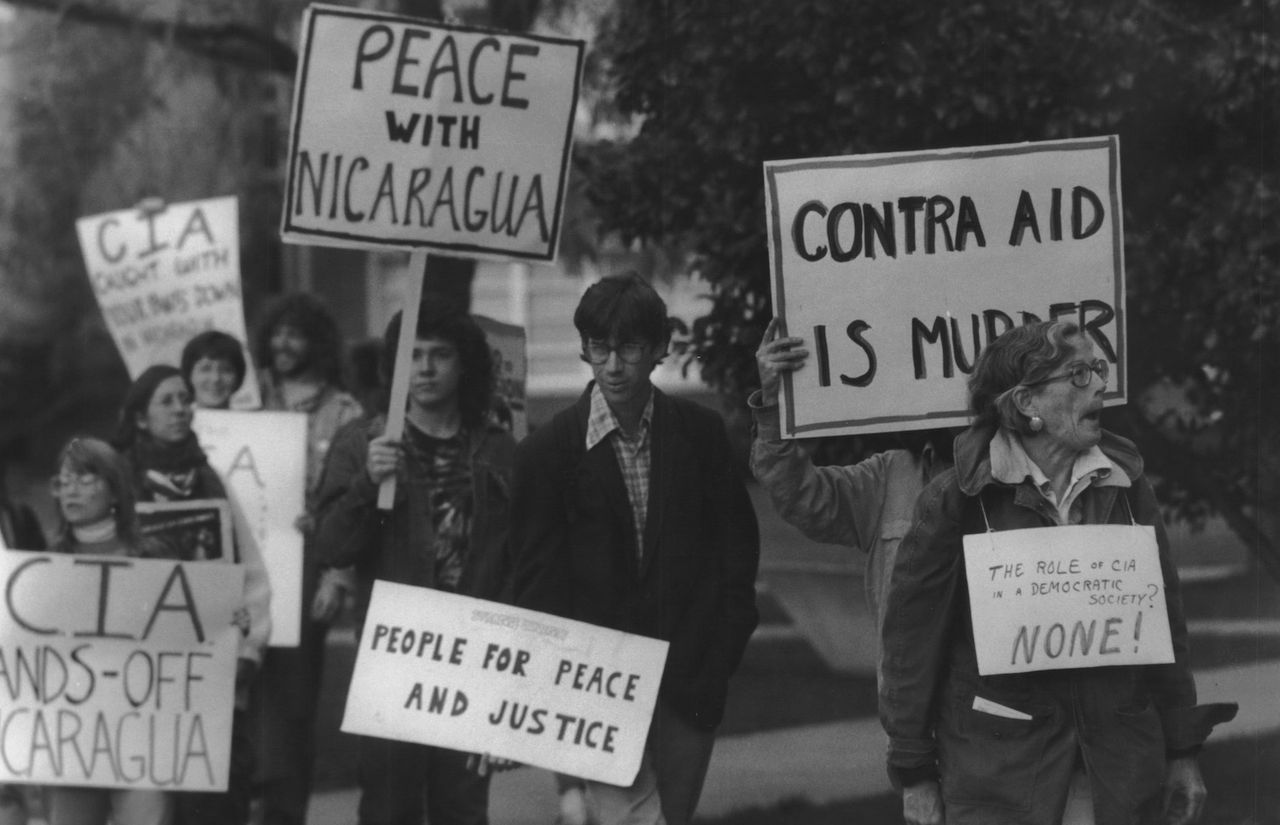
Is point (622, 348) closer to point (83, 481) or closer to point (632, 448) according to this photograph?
point (632, 448)

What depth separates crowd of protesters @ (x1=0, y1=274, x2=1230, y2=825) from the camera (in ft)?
13.9

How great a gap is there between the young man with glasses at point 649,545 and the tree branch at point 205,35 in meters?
5.17

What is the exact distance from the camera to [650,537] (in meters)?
5.06

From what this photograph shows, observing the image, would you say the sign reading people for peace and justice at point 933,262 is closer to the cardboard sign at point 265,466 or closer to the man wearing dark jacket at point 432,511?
the man wearing dark jacket at point 432,511

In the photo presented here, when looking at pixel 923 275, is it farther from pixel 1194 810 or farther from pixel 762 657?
pixel 762 657

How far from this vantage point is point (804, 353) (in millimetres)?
4801

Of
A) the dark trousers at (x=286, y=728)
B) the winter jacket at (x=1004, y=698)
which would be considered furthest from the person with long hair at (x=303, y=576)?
the winter jacket at (x=1004, y=698)

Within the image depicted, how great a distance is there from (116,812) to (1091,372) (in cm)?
323

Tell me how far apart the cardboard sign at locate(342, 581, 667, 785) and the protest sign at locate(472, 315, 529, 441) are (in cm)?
109

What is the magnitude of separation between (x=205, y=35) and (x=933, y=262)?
19.5ft

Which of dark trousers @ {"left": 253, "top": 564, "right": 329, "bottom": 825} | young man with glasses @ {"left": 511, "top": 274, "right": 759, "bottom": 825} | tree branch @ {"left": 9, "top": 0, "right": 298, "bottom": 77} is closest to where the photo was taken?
young man with glasses @ {"left": 511, "top": 274, "right": 759, "bottom": 825}

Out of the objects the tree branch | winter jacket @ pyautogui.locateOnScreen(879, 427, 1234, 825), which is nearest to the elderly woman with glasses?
winter jacket @ pyautogui.locateOnScreen(879, 427, 1234, 825)

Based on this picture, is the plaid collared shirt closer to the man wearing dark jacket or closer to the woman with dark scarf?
the man wearing dark jacket

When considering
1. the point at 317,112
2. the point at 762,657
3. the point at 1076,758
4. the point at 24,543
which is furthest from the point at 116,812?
the point at 762,657
